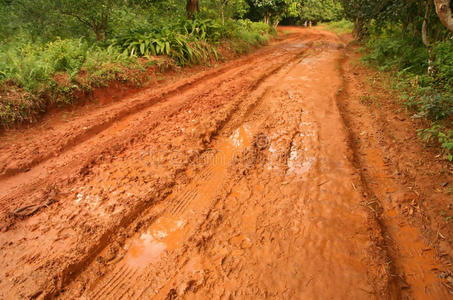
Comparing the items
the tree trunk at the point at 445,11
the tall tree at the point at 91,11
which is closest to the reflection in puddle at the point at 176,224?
the tree trunk at the point at 445,11

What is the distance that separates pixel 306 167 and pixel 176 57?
5173 mm

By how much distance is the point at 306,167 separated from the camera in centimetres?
272

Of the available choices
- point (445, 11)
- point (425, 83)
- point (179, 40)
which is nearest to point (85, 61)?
point (179, 40)

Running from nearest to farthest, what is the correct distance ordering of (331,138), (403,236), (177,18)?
1. (403,236)
2. (331,138)
3. (177,18)

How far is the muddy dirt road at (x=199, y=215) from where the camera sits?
1.62m

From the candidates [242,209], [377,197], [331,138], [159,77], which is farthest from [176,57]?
[377,197]

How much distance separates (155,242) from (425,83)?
5233mm

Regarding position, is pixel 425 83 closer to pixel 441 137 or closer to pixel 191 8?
pixel 441 137

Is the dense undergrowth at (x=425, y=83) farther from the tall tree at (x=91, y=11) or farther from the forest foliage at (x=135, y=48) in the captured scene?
the tall tree at (x=91, y=11)

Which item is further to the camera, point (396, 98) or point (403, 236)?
point (396, 98)

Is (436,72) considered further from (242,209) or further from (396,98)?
(242,209)

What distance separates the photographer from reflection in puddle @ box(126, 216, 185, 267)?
1.81 metres

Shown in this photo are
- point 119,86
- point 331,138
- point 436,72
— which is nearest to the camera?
point 331,138

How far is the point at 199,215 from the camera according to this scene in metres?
2.14
